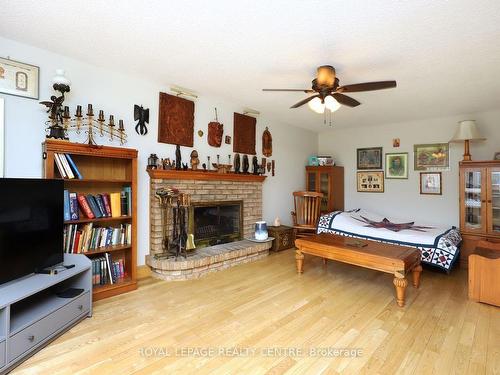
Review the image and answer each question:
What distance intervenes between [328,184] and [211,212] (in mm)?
2407

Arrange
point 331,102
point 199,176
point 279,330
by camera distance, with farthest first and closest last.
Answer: point 199,176, point 331,102, point 279,330

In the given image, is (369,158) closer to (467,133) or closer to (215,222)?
(467,133)

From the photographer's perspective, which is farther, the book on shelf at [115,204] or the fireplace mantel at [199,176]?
the fireplace mantel at [199,176]

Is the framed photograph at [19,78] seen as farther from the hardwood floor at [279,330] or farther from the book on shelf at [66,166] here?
the hardwood floor at [279,330]

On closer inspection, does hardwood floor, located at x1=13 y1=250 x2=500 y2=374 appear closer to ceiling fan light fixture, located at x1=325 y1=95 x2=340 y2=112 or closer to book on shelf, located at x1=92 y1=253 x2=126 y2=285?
book on shelf, located at x1=92 y1=253 x2=126 y2=285

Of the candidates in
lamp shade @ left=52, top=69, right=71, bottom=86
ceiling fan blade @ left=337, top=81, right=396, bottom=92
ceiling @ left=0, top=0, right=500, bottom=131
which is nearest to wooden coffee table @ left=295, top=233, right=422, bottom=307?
ceiling fan blade @ left=337, top=81, right=396, bottom=92

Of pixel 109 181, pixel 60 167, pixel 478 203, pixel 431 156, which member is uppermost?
pixel 431 156

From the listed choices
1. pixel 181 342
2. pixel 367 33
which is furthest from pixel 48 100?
pixel 367 33

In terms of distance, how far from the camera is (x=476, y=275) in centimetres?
263

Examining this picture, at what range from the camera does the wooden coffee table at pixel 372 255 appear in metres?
2.52

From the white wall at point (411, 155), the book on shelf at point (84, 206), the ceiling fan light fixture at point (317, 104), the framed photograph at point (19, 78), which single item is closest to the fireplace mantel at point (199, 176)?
the book on shelf at point (84, 206)

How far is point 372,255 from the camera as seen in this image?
2701 mm

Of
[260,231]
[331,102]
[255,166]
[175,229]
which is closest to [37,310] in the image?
[175,229]

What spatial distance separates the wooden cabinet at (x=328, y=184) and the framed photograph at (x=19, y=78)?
4.28 metres
